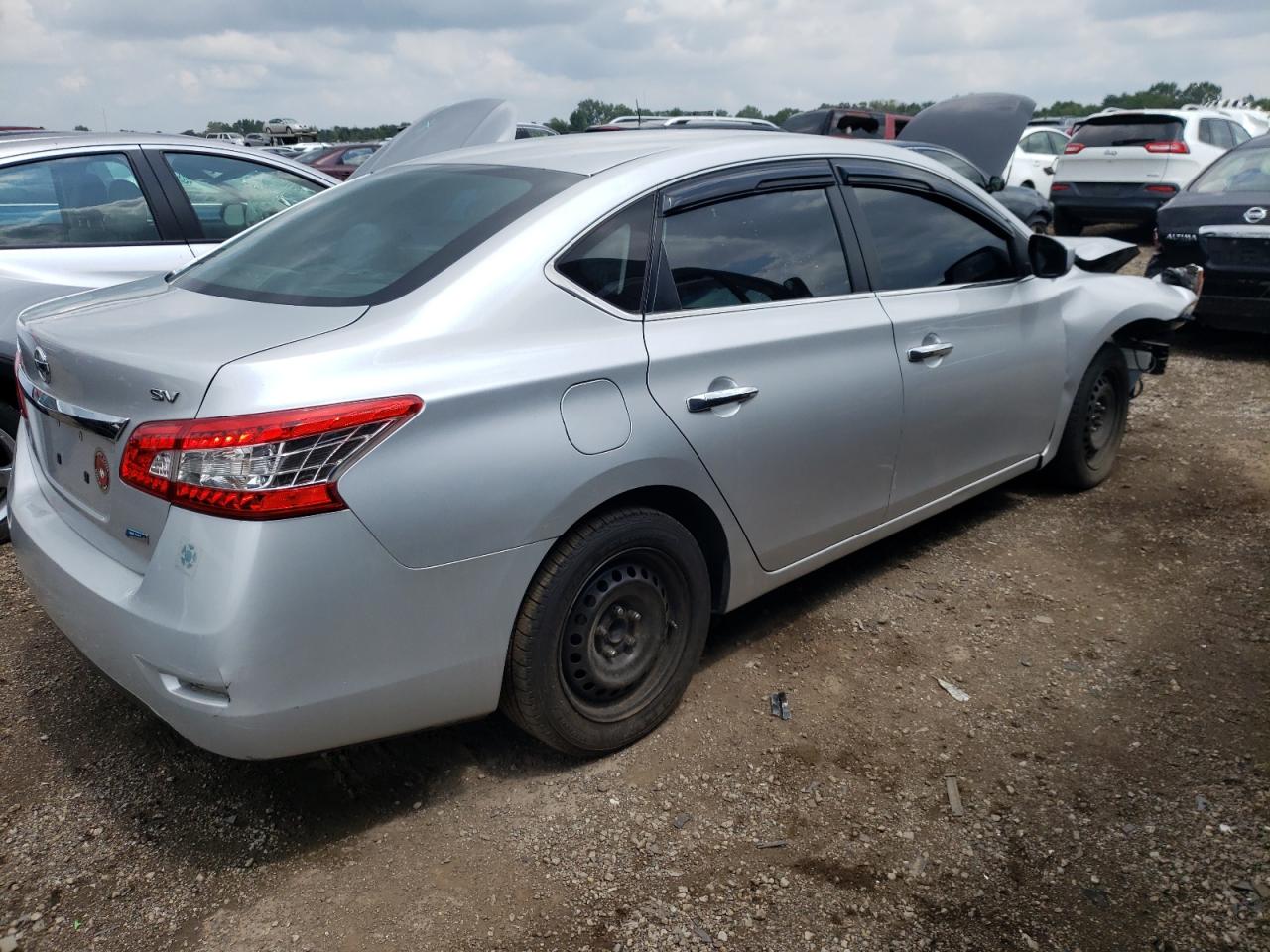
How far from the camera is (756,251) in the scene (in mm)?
3115

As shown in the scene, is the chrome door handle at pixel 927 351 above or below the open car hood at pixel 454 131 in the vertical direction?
below

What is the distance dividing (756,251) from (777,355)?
35cm

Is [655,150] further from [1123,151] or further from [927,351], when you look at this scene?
[1123,151]

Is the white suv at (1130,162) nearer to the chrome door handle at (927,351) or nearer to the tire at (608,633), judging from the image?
the chrome door handle at (927,351)

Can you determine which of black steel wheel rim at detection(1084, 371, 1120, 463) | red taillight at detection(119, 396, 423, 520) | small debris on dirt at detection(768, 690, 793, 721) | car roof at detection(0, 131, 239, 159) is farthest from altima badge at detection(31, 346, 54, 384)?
black steel wheel rim at detection(1084, 371, 1120, 463)

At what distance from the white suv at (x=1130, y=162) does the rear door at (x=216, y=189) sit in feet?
35.4

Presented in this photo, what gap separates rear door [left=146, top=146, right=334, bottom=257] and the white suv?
424 inches

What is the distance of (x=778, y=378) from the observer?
302 cm

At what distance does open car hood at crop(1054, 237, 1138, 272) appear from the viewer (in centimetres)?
472

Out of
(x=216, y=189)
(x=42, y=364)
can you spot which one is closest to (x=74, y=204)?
(x=216, y=189)

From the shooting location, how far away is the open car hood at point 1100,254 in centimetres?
472

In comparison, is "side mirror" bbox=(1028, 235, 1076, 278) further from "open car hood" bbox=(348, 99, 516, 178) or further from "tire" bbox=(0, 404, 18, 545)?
"tire" bbox=(0, 404, 18, 545)

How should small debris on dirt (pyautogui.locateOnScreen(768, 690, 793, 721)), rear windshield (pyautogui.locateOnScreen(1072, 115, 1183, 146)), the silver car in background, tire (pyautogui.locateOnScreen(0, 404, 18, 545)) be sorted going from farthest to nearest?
rear windshield (pyautogui.locateOnScreen(1072, 115, 1183, 146)) < the silver car in background < tire (pyautogui.locateOnScreen(0, 404, 18, 545)) < small debris on dirt (pyautogui.locateOnScreen(768, 690, 793, 721))

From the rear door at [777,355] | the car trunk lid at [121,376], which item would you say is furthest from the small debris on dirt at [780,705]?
the car trunk lid at [121,376]
